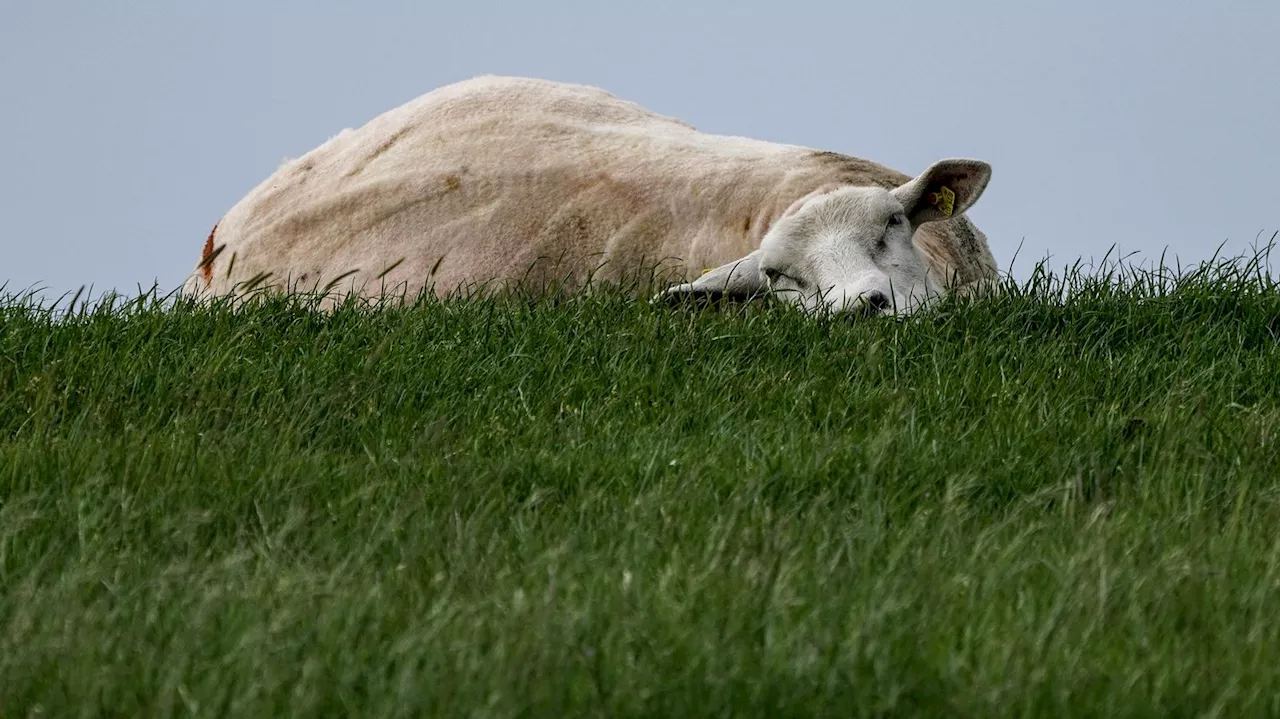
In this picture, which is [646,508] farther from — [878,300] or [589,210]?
[589,210]

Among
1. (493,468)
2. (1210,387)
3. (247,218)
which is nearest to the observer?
(493,468)

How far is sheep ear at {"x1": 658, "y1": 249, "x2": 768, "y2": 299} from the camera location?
7242mm

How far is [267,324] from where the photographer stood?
6336mm

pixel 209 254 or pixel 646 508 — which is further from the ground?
pixel 646 508

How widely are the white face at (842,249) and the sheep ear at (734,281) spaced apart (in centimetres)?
4

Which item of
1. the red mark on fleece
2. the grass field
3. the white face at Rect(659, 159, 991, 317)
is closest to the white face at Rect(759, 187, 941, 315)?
the white face at Rect(659, 159, 991, 317)

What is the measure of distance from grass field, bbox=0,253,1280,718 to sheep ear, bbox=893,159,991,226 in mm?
1370

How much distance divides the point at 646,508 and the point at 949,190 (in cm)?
454

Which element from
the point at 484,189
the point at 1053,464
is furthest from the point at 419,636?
the point at 484,189

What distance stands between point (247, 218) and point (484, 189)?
199 cm

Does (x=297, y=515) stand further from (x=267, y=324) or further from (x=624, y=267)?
(x=624, y=267)

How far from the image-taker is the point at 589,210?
8.48 m

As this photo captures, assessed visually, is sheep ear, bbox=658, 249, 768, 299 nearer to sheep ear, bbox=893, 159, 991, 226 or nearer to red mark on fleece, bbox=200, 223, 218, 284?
sheep ear, bbox=893, 159, 991, 226

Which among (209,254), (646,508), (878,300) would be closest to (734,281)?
(878,300)
